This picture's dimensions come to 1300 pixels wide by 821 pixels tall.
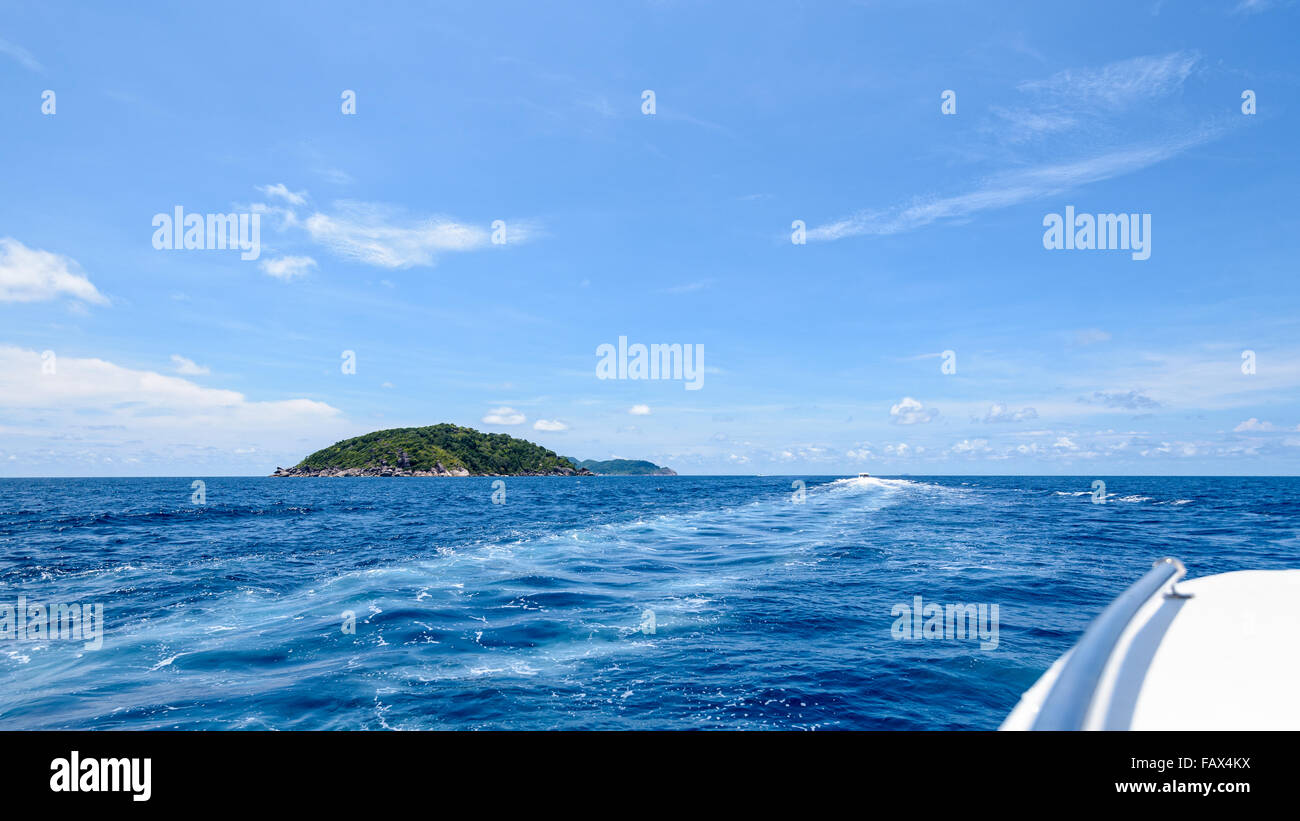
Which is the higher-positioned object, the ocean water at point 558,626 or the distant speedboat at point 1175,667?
the distant speedboat at point 1175,667

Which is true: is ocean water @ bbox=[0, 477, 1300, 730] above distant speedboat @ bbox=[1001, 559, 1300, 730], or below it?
below

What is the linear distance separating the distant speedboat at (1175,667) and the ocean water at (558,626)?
15.6 feet

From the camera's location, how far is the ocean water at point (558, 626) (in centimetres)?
842

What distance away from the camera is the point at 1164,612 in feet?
13.1

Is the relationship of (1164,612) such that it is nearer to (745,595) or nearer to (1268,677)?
(1268,677)

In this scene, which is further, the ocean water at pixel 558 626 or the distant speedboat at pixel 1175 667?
the ocean water at pixel 558 626

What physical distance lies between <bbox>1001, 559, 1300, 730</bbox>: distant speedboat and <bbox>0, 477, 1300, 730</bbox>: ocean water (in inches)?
187

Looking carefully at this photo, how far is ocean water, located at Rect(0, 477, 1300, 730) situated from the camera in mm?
8422

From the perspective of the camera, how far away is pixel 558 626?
42.0 ft

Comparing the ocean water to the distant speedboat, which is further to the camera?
the ocean water
